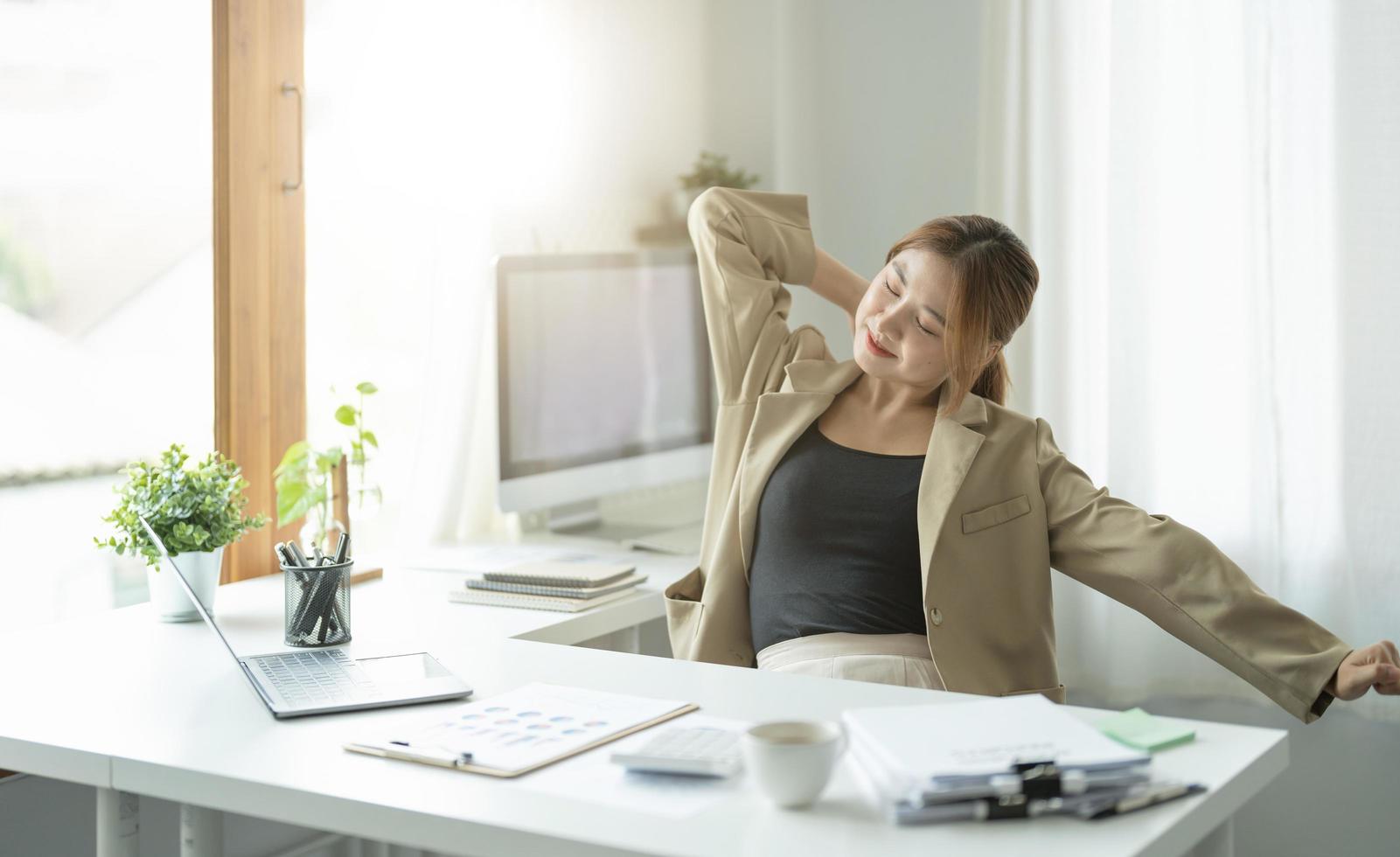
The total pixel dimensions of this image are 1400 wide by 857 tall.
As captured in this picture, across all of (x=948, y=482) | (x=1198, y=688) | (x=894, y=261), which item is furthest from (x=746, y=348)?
(x=1198, y=688)

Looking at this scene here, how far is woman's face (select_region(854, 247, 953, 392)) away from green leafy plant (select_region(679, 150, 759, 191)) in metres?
1.45

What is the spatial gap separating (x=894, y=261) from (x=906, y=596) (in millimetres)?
478

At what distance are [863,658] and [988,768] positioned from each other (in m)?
0.67

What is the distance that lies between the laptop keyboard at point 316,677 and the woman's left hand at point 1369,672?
1097 millimetres

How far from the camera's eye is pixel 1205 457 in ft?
8.46

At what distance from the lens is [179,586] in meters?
Result: 2.00


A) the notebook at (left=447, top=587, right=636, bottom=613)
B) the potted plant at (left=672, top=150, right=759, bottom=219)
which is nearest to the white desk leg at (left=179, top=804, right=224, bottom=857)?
the notebook at (left=447, top=587, right=636, bottom=613)

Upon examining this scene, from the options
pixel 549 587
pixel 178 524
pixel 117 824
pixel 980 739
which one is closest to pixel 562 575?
pixel 549 587

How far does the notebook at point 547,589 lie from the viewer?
7.15 ft

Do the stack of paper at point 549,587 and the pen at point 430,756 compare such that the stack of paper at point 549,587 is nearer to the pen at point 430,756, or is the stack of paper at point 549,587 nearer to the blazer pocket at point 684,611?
the blazer pocket at point 684,611

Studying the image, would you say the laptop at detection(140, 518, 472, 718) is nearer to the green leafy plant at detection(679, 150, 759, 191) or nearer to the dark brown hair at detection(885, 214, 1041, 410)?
the dark brown hair at detection(885, 214, 1041, 410)

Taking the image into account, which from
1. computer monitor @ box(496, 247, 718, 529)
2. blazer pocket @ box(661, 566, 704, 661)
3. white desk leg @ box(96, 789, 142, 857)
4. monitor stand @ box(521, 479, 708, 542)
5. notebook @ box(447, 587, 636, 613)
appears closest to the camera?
white desk leg @ box(96, 789, 142, 857)

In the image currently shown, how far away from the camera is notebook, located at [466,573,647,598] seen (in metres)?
2.18

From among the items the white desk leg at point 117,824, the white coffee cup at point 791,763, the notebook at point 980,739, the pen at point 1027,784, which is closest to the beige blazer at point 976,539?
the notebook at point 980,739
